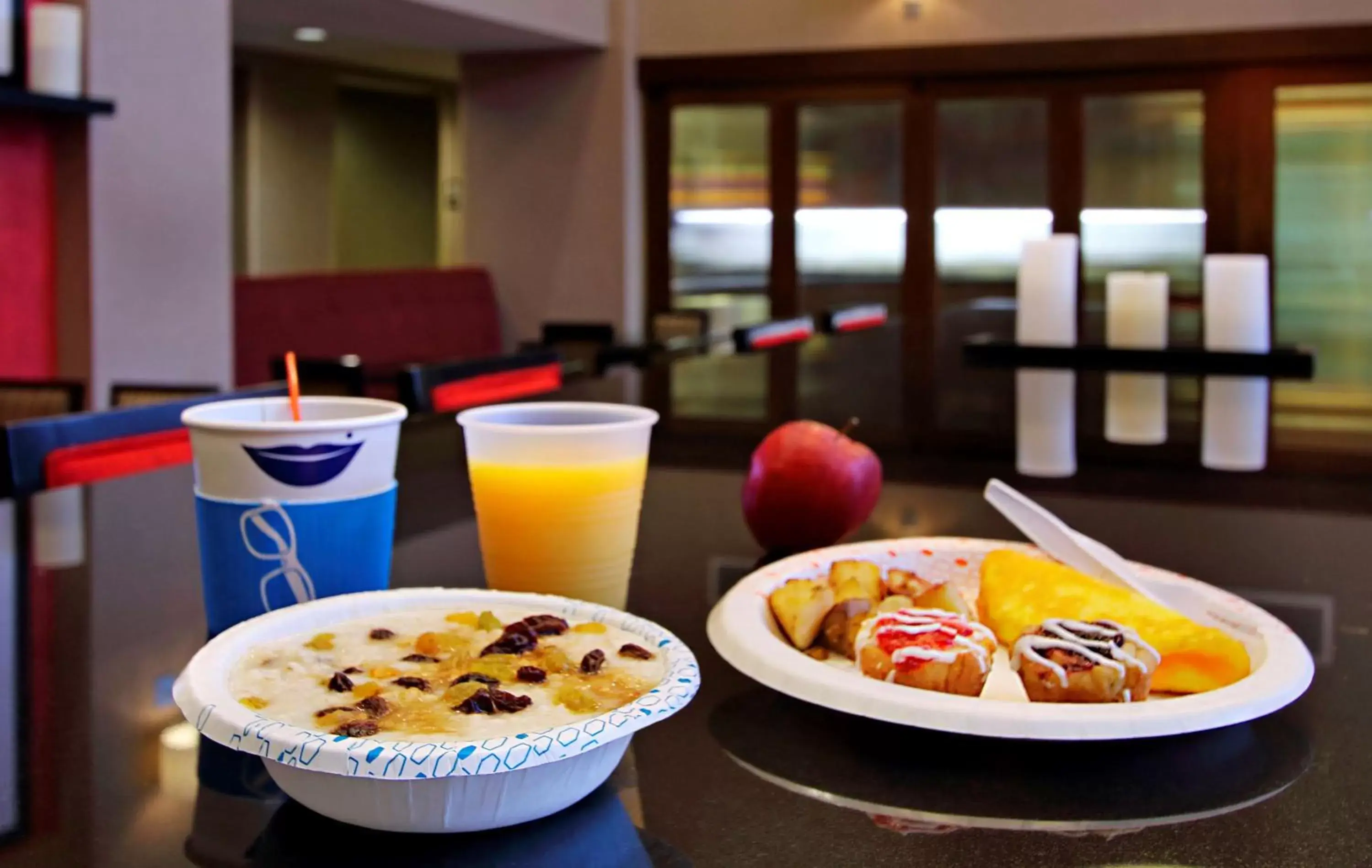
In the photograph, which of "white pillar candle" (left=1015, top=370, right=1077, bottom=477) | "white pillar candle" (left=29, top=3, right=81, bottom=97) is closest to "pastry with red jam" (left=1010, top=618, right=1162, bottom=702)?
"white pillar candle" (left=1015, top=370, right=1077, bottom=477)

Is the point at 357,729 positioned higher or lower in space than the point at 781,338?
lower

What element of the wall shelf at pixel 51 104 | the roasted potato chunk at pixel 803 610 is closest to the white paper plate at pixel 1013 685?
the roasted potato chunk at pixel 803 610

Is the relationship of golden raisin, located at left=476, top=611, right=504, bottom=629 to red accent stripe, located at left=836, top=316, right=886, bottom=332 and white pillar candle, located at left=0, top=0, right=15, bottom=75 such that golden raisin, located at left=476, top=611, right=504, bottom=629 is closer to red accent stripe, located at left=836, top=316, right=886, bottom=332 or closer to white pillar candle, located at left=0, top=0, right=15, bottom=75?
red accent stripe, located at left=836, top=316, right=886, bottom=332

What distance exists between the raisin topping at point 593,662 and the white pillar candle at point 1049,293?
1.05 metres

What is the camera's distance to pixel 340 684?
21.7 inches

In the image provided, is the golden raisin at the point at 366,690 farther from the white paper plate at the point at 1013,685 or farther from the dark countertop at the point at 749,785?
the white paper plate at the point at 1013,685

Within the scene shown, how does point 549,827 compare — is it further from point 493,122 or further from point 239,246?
point 239,246

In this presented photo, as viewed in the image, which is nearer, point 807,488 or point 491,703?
point 491,703

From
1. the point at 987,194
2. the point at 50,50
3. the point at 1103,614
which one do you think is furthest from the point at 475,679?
the point at 987,194

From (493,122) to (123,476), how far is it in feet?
22.7

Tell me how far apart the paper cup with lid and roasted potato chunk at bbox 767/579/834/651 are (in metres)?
0.23

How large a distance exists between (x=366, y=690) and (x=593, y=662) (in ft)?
0.32

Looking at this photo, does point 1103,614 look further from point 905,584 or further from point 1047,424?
point 1047,424

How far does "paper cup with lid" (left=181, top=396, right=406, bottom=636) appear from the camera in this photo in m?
0.69
